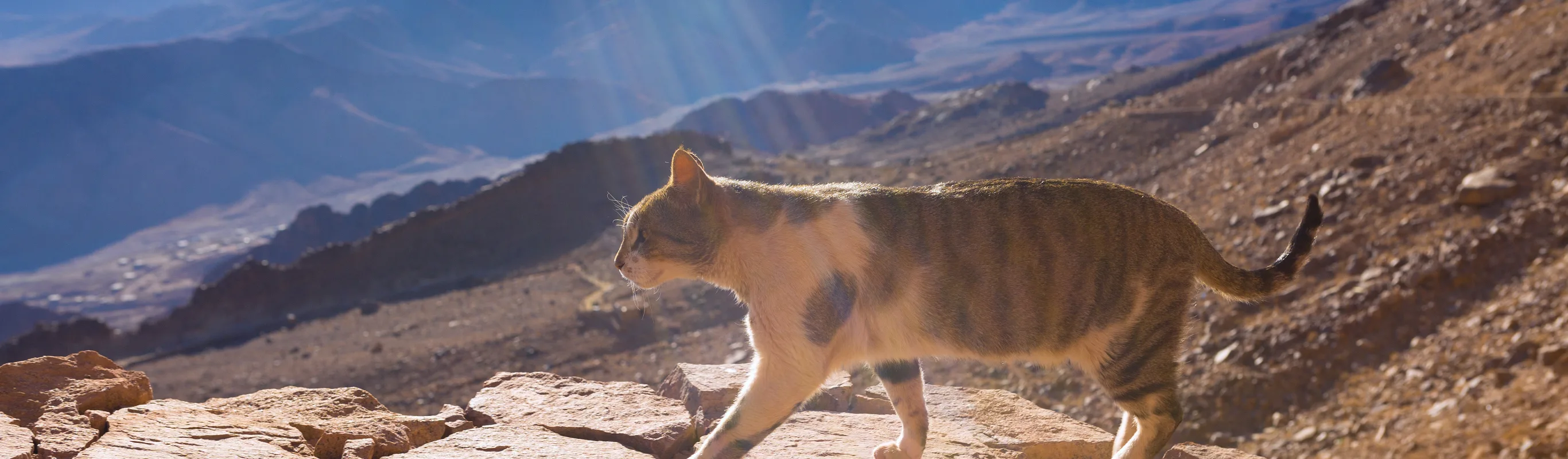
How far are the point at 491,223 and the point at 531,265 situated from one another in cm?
488

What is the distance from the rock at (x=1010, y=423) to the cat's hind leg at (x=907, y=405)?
34 cm

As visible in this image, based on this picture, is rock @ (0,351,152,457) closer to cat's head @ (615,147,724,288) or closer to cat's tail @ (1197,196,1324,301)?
cat's head @ (615,147,724,288)

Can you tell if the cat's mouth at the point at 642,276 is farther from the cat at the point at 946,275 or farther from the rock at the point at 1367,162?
the rock at the point at 1367,162

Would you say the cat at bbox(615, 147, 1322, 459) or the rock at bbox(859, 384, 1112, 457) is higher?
the cat at bbox(615, 147, 1322, 459)

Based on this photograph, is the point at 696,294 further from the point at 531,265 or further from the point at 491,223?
the point at 491,223

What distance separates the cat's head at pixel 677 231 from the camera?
420 cm

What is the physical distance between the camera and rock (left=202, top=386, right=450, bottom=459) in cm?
465

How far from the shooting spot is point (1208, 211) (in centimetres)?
1386

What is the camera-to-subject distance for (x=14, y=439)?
3574 millimetres

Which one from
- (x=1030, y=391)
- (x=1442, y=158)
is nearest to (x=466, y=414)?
(x=1030, y=391)

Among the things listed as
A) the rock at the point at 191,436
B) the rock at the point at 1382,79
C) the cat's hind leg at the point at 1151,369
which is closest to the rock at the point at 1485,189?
the rock at the point at 1382,79

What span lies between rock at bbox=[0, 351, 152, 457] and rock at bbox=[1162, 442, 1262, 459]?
207 inches

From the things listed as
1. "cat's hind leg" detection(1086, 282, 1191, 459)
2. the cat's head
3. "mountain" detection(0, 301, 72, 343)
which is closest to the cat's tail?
"cat's hind leg" detection(1086, 282, 1191, 459)

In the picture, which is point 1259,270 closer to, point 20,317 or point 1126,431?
point 1126,431
